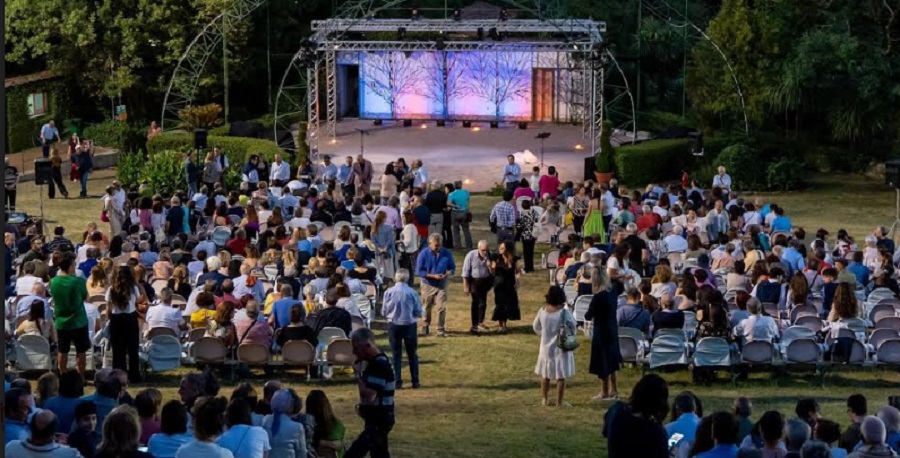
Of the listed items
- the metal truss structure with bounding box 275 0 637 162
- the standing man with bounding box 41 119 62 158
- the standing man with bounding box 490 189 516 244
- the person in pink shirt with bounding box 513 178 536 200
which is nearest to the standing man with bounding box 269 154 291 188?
the metal truss structure with bounding box 275 0 637 162

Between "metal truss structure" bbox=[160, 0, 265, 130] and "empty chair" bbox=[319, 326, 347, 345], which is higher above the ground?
"metal truss structure" bbox=[160, 0, 265, 130]

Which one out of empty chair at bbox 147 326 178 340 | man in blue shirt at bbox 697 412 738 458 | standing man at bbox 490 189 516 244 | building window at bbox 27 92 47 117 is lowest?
empty chair at bbox 147 326 178 340

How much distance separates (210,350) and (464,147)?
21188mm

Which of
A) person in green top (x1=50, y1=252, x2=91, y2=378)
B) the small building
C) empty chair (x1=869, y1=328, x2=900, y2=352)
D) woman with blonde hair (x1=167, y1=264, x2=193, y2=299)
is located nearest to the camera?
person in green top (x1=50, y1=252, x2=91, y2=378)

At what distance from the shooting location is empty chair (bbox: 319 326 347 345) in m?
17.8

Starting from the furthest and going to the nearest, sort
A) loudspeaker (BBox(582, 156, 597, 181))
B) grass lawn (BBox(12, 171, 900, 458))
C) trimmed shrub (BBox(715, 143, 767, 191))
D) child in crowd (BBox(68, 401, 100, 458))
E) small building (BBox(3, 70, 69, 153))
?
small building (BBox(3, 70, 69, 153)), trimmed shrub (BBox(715, 143, 767, 191)), loudspeaker (BBox(582, 156, 597, 181)), grass lawn (BBox(12, 171, 900, 458)), child in crowd (BBox(68, 401, 100, 458))

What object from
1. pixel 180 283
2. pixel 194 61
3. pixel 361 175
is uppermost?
pixel 194 61

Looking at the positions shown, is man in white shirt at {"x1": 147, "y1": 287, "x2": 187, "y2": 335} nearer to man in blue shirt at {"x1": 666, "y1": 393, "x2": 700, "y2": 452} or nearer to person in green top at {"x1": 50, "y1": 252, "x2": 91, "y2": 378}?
person in green top at {"x1": 50, "y1": 252, "x2": 91, "y2": 378}

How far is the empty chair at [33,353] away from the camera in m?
17.3

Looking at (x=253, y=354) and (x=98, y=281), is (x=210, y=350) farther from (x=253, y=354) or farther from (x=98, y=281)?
(x=98, y=281)

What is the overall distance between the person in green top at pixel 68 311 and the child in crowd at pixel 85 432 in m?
5.62

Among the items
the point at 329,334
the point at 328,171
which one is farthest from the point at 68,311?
the point at 328,171

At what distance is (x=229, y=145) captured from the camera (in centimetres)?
3538

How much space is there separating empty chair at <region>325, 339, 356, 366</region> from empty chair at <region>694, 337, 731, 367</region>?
140 inches
